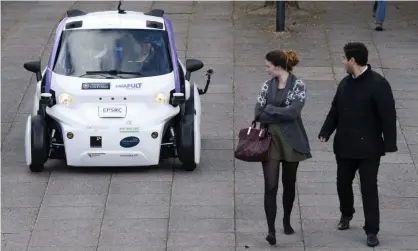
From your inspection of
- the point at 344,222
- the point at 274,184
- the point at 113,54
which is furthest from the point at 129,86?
the point at 344,222

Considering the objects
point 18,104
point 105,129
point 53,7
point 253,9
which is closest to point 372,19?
point 253,9

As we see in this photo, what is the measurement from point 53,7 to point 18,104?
22.9 ft

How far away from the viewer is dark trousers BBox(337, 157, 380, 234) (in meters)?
Answer: 9.54

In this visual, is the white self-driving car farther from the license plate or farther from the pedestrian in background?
the pedestrian in background

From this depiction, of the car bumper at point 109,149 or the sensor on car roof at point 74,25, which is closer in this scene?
the car bumper at point 109,149

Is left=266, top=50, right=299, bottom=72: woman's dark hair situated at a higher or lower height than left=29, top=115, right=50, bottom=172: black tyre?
Answer: higher

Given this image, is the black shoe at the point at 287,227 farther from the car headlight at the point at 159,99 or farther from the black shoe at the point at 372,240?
the car headlight at the point at 159,99

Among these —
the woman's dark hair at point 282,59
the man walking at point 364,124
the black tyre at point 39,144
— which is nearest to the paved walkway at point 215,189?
the black tyre at point 39,144

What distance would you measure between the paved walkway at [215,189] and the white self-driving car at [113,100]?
29cm

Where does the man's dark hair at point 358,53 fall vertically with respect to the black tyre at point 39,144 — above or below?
above

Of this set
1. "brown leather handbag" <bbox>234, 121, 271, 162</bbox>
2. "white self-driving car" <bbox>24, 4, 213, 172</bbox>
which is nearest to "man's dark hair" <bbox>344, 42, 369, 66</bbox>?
"brown leather handbag" <bbox>234, 121, 271, 162</bbox>

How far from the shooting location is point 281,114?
9.36 metres

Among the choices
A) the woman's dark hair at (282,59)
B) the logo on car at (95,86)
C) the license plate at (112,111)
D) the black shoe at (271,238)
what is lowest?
the license plate at (112,111)

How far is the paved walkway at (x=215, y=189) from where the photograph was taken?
32.7ft
